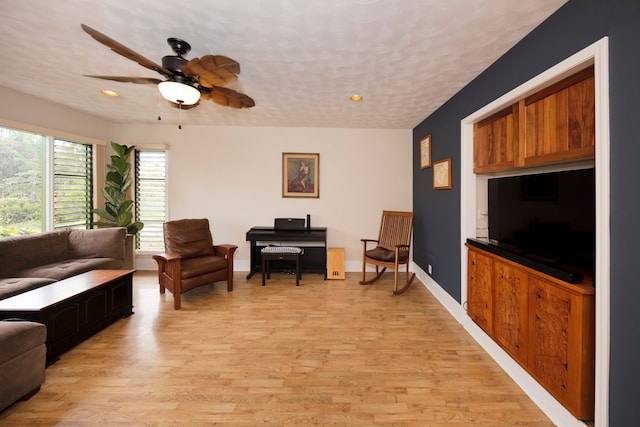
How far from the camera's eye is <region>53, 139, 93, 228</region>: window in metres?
3.97

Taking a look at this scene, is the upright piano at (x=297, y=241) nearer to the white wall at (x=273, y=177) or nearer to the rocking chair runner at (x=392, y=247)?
the white wall at (x=273, y=177)

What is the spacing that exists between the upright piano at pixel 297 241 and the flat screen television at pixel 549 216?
2566 mm

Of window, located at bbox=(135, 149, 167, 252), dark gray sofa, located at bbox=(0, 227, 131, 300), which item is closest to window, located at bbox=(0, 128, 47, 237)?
dark gray sofa, located at bbox=(0, 227, 131, 300)

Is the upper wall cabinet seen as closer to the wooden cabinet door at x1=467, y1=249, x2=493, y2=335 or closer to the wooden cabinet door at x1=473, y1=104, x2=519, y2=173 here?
the wooden cabinet door at x1=473, y1=104, x2=519, y2=173

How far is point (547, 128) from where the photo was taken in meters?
1.87

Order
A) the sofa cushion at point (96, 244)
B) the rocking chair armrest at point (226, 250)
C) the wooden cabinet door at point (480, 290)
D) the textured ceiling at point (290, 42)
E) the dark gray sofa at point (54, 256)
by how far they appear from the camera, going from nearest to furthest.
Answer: the textured ceiling at point (290, 42)
the wooden cabinet door at point (480, 290)
the dark gray sofa at point (54, 256)
the sofa cushion at point (96, 244)
the rocking chair armrest at point (226, 250)

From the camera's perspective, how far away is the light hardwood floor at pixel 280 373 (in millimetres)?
1686

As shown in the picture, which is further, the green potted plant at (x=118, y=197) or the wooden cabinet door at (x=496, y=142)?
the green potted plant at (x=118, y=197)

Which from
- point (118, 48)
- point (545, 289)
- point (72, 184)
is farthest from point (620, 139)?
point (72, 184)

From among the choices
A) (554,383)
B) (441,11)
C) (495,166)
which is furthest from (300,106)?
(554,383)

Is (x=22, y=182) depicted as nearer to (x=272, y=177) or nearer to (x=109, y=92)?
(x=109, y=92)

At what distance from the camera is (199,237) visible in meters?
4.01

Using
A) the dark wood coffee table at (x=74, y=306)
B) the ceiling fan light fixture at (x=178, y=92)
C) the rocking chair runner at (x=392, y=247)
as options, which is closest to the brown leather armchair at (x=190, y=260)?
the dark wood coffee table at (x=74, y=306)

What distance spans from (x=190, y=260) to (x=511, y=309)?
11.9 ft
